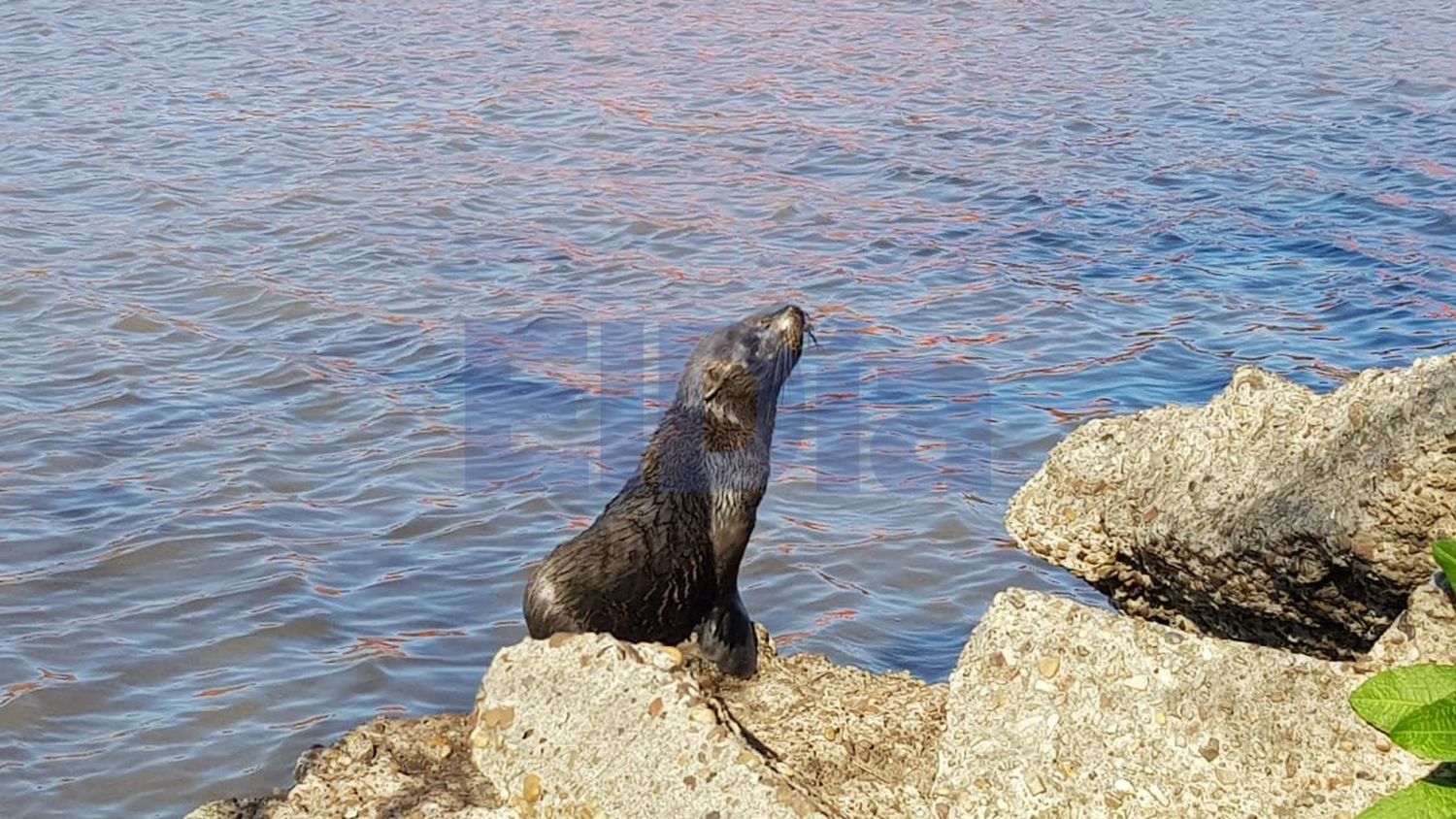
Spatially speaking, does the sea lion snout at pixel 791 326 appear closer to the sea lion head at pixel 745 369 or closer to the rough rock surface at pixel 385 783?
the sea lion head at pixel 745 369

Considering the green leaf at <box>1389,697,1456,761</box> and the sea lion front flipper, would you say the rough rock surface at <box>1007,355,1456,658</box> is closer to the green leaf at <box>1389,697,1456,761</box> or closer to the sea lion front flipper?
the green leaf at <box>1389,697,1456,761</box>

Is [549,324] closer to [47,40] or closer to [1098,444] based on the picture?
[1098,444]

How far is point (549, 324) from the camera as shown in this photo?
36.0 feet

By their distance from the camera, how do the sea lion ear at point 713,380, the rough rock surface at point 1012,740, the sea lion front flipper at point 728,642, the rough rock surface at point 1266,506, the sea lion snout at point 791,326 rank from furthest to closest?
the sea lion snout at point 791,326 → the sea lion ear at point 713,380 → the sea lion front flipper at point 728,642 → the rough rock surface at point 1266,506 → the rough rock surface at point 1012,740

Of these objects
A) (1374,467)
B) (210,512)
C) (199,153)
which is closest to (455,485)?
(210,512)

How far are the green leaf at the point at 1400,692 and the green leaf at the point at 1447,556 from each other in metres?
0.20

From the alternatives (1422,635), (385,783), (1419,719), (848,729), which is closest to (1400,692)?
(1419,719)

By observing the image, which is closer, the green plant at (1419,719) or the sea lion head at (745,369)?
the green plant at (1419,719)

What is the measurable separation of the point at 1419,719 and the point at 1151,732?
525mm

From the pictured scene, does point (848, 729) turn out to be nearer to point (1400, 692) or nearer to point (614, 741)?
point (614, 741)

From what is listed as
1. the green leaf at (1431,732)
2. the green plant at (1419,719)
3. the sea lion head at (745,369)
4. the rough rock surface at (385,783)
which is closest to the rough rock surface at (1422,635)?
Answer: the green plant at (1419,719)

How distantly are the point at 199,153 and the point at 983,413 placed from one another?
797cm

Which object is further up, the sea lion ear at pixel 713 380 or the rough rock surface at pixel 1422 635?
the rough rock surface at pixel 1422 635

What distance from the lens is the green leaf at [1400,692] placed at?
11.0 ft
